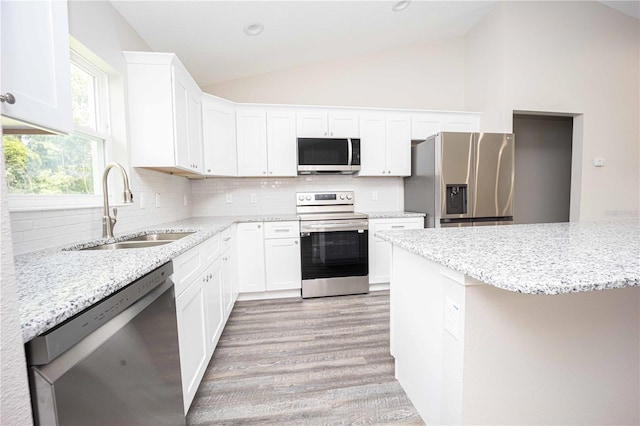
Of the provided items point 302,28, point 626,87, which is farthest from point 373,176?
point 626,87

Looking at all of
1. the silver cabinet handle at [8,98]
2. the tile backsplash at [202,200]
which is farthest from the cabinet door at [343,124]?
the silver cabinet handle at [8,98]

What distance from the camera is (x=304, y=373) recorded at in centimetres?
164

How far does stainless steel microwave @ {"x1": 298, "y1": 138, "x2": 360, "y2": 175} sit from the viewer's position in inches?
116

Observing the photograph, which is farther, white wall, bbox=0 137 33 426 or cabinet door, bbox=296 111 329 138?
cabinet door, bbox=296 111 329 138

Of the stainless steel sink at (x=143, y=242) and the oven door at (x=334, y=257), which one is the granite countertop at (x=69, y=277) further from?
the oven door at (x=334, y=257)

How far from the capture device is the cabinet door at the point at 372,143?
3191 mm

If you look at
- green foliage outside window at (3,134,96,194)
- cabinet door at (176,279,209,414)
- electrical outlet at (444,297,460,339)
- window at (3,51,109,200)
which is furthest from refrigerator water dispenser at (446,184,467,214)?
green foliage outside window at (3,134,96,194)

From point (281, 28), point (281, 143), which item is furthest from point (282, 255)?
point (281, 28)

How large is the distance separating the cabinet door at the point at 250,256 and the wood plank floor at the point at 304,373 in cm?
35

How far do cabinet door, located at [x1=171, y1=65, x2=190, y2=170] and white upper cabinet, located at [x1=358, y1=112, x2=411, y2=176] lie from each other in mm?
1916

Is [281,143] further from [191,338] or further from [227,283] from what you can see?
[191,338]

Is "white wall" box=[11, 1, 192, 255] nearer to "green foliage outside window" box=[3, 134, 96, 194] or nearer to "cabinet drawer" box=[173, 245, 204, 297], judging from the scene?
"green foliage outside window" box=[3, 134, 96, 194]

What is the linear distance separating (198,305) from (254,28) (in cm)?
244

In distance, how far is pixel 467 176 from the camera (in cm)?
280
